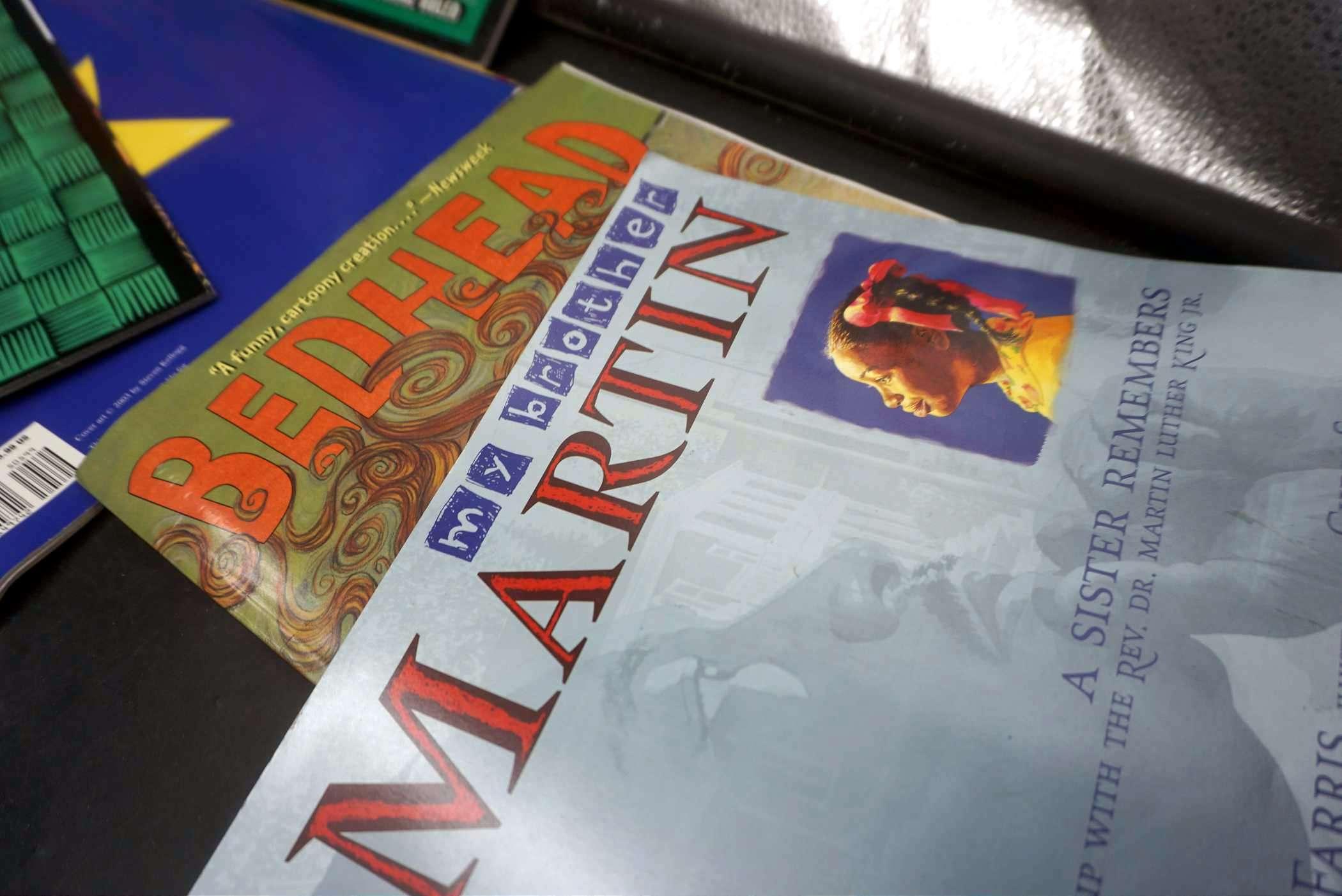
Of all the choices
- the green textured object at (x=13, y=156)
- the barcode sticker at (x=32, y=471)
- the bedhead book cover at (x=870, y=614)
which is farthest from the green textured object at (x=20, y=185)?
the bedhead book cover at (x=870, y=614)

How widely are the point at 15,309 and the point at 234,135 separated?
0.46ft

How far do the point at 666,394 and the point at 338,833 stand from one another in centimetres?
21

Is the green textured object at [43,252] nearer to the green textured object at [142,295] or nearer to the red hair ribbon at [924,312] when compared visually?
the green textured object at [142,295]

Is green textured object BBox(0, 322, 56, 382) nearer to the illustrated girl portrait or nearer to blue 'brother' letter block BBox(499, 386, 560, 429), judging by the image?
blue 'brother' letter block BBox(499, 386, 560, 429)

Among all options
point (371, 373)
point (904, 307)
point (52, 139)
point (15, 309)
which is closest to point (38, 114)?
point (52, 139)

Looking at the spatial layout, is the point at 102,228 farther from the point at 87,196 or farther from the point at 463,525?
the point at 463,525

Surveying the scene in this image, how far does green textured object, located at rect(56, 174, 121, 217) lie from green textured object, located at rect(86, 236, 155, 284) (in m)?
0.03

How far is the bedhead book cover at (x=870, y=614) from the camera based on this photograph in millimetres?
274

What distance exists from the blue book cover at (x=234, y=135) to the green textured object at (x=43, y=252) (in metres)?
0.05

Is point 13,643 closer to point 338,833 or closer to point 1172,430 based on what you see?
point 338,833

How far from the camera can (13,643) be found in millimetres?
333

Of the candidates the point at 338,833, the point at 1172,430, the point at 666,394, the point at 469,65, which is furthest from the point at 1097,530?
the point at 469,65

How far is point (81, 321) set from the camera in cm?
38

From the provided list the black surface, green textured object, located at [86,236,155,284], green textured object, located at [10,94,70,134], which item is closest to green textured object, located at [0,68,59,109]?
green textured object, located at [10,94,70,134]
